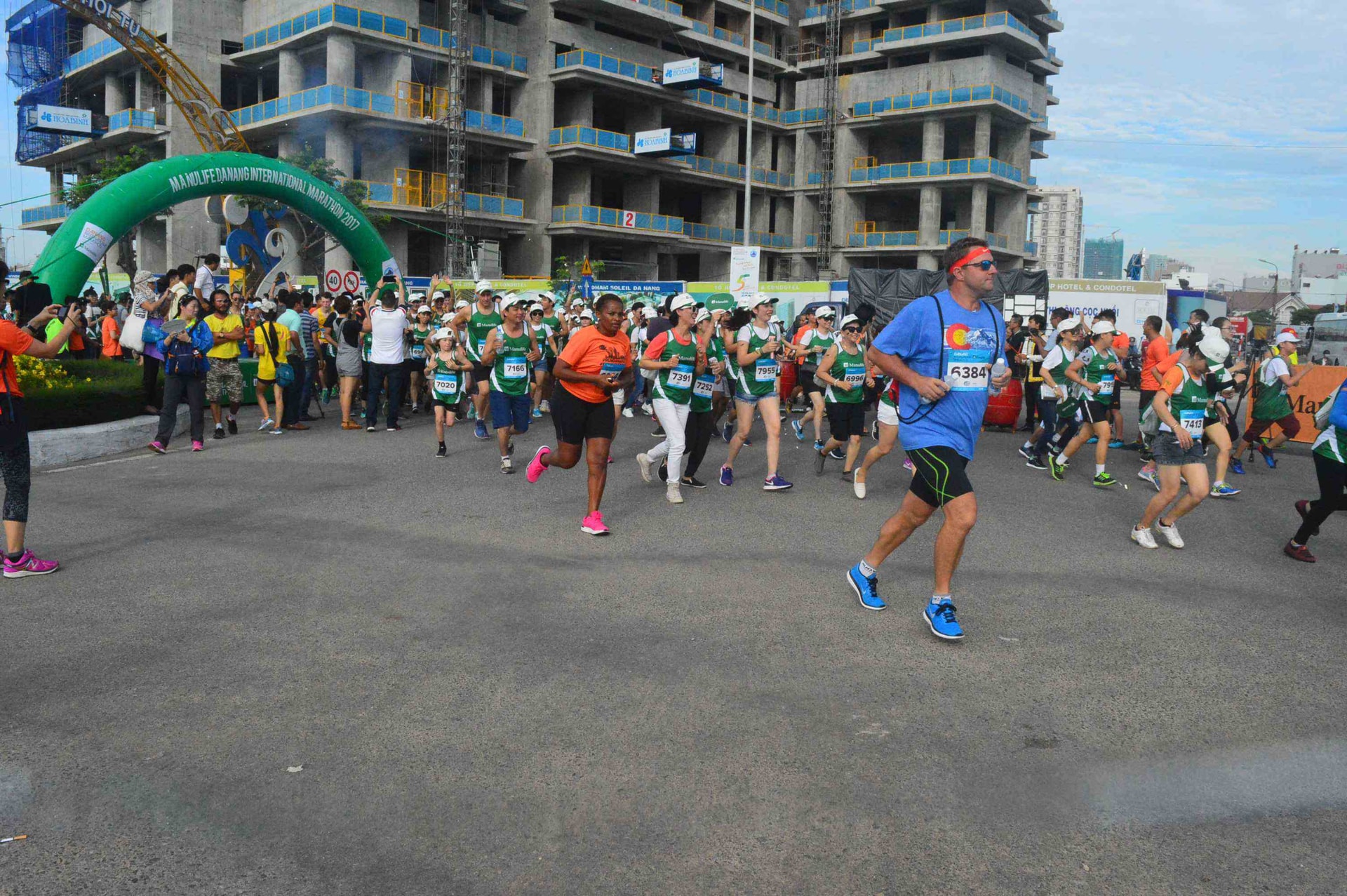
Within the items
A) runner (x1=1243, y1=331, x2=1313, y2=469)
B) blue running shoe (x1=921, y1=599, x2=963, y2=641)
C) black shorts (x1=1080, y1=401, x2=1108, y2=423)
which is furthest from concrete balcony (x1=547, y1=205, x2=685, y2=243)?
blue running shoe (x1=921, y1=599, x2=963, y2=641)

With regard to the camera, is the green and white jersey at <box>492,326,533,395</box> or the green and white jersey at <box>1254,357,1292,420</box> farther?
the green and white jersey at <box>1254,357,1292,420</box>

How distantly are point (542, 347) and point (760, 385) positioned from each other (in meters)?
5.55

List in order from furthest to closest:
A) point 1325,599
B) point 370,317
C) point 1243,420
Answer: point 1243,420 → point 370,317 → point 1325,599

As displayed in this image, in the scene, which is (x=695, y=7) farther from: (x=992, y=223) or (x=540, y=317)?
(x=540, y=317)

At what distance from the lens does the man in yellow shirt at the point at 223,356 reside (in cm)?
1281

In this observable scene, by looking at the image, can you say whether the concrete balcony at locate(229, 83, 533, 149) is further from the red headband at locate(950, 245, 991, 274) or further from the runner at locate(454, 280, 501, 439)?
the red headband at locate(950, 245, 991, 274)

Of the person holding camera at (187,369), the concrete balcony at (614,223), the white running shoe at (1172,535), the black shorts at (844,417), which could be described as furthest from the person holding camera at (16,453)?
the concrete balcony at (614,223)

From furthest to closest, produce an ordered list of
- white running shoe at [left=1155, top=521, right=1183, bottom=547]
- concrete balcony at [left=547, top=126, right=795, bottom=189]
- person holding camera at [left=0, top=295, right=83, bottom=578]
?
concrete balcony at [left=547, top=126, right=795, bottom=189]
white running shoe at [left=1155, top=521, right=1183, bottom=547]
person holding camera at [left=0, top=295, right=83, bottom=578]

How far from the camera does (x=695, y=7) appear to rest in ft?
194

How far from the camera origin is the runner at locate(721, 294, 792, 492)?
10.2 metres

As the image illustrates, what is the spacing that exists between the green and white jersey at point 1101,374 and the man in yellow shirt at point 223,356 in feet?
32.8

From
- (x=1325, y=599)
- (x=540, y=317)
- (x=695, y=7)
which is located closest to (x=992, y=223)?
(x=695, y=7)

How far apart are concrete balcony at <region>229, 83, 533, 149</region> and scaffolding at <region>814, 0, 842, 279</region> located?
63.3 ft

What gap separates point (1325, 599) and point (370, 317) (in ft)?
37.4
